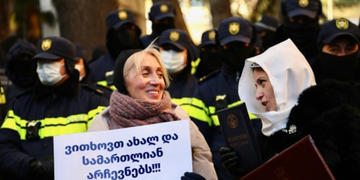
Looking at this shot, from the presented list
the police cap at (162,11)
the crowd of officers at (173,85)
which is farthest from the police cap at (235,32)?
the police cap at (162,11)

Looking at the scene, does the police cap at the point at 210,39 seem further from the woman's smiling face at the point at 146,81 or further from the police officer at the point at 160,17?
the woman's smiling face at the point at 146,81

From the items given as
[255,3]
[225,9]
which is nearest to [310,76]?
[225,9]

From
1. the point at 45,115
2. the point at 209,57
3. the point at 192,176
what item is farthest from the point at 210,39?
the point at 192,176

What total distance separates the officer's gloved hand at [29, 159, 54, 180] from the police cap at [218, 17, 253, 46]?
233cm

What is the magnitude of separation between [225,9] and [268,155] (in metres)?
7.15

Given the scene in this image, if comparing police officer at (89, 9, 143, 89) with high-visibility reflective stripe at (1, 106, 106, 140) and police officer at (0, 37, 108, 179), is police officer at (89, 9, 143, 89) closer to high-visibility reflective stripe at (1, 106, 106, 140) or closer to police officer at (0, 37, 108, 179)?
police officer at (0, 37, 108, 179)

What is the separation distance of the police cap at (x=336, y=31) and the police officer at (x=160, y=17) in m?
3.00

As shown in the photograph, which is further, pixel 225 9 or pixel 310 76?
pixel 225 9

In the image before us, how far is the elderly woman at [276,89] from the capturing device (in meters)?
4.66

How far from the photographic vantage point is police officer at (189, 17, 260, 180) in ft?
23.1

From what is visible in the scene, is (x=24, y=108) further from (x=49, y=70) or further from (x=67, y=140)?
A: (x=67, y=140)

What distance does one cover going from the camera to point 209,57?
914cm

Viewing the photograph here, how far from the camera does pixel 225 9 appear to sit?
1178cm

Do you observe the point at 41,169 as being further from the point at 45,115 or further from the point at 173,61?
the point at 173,61
